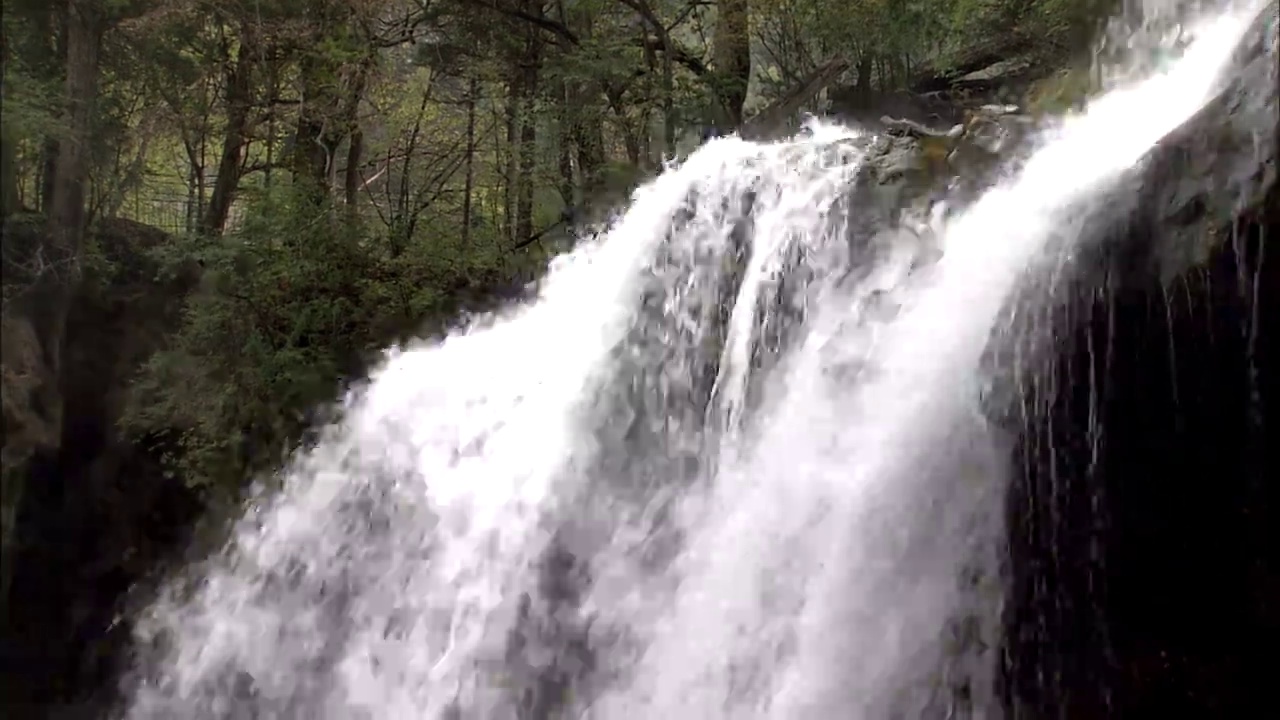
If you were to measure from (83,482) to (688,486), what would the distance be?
3.73 meters

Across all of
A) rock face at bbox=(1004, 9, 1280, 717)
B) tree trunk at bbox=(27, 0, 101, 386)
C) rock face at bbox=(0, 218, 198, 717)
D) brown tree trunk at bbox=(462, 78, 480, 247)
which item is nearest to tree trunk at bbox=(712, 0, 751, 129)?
brown tree trunk at bbox=(462, 78, 480, 247)

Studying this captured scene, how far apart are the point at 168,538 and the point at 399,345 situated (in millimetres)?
1930

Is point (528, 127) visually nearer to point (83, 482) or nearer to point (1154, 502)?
point (83, 482)

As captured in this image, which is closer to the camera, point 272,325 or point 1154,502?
point 1154,502

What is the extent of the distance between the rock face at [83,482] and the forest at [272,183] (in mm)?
17

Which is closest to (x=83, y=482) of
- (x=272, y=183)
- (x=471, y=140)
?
(x=272, y=183)

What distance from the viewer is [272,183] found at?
22.5 feet

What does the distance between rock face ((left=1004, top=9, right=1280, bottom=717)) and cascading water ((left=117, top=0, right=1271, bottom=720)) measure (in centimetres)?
22

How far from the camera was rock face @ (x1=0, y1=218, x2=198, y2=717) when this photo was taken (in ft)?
16.0

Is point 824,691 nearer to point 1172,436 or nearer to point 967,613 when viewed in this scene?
point 967,613

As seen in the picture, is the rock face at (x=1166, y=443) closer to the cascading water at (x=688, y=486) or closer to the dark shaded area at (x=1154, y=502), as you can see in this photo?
the dark shaded area at (x=1154, y=502)

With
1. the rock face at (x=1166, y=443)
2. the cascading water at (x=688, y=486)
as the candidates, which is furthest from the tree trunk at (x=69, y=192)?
the rock face at (x=1166, y=443)

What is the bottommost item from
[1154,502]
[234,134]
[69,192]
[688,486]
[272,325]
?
[688,486]

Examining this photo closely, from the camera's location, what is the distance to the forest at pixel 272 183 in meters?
5.21
